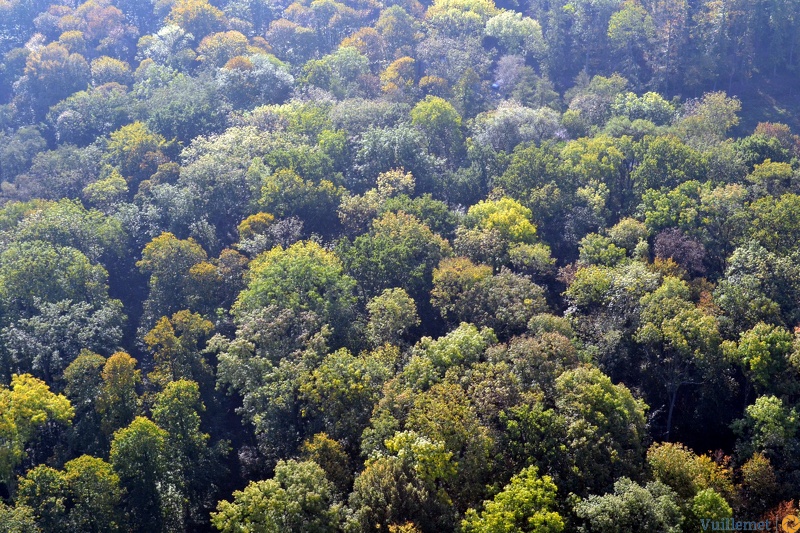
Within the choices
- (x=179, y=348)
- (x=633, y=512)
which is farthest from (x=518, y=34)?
(x=633, y=512)

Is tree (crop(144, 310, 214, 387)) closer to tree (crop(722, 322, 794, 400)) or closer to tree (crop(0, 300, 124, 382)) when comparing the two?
tree (crop(0, 300, 124, 382))

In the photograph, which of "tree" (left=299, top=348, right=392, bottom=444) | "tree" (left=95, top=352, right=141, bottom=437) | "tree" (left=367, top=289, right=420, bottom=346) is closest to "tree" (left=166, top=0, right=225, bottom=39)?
"tree" (left=95, top=352, right=141, bottom=437)

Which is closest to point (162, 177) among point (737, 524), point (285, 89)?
point (285, 89)

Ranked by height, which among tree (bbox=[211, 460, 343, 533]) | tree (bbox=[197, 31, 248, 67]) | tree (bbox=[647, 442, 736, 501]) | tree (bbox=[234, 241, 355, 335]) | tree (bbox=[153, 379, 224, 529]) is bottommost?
tree (bbox=[153, 379, 224, 529])

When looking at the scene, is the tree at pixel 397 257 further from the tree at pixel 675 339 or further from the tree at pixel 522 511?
the tree at pixel 522 511

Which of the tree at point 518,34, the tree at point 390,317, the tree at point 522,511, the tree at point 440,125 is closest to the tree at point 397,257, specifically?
the tree at point 390,317

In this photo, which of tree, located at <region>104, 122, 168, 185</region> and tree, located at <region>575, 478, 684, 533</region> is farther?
tree, located at <region>104, 122, 168, 185</region>

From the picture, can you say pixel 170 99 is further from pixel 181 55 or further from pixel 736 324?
pixel 736 324
